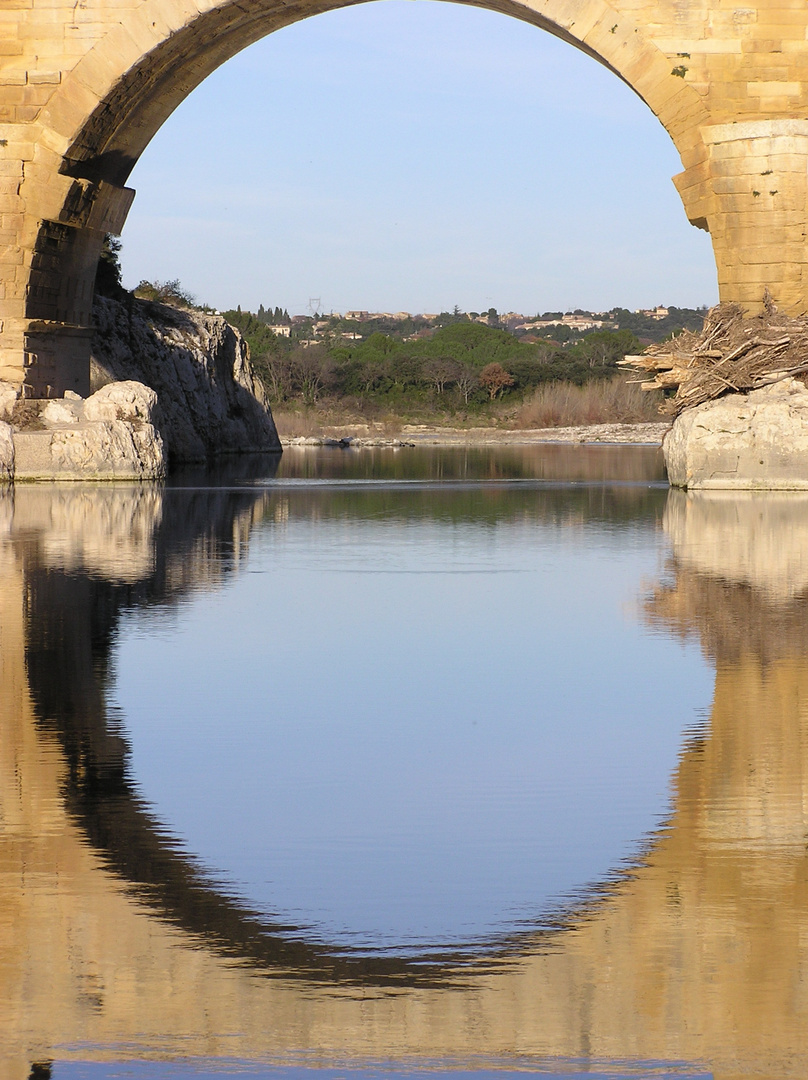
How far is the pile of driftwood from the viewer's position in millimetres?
12938

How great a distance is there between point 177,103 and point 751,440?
7794 mm

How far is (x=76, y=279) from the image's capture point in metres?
16.0

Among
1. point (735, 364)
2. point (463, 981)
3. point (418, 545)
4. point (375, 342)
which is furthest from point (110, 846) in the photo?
point (375, 342)

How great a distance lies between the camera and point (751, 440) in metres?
12.6

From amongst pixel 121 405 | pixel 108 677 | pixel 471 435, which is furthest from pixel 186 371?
pixel 108 677

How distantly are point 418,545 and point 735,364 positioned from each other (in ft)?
18.0

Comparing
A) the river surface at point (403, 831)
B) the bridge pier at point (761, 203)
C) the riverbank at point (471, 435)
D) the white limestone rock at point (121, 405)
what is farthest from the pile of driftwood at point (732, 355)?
the riverbank at point (471, 435)

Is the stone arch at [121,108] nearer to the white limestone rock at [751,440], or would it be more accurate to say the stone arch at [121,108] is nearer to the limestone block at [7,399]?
the limestone block at [7,399]

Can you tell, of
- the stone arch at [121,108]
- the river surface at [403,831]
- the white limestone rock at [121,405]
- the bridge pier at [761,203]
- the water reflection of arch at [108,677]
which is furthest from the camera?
the white limestone rock at [121,405]

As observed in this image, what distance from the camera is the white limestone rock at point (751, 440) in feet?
40.8

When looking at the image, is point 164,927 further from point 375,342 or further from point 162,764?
point 375,342

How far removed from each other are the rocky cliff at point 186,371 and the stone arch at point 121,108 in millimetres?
3373

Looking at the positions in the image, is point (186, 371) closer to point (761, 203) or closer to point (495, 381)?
point (761, 203)

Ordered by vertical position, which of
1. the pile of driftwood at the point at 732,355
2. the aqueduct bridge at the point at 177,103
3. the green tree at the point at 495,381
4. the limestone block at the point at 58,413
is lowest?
the limestone block at the point at 58,413
